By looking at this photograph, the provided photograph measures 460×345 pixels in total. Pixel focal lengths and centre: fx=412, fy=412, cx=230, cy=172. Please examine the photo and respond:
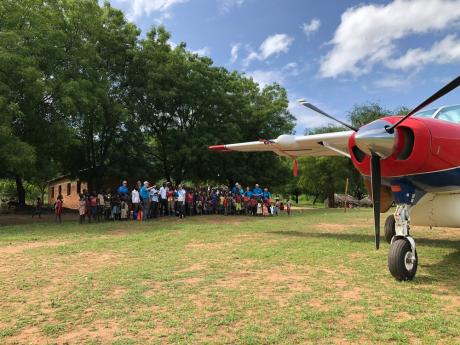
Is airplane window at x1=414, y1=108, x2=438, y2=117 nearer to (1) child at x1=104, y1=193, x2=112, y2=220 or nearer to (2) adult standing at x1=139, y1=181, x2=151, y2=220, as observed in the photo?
(2) adult standing at x1=139, y1=181, x2=151, y2=220

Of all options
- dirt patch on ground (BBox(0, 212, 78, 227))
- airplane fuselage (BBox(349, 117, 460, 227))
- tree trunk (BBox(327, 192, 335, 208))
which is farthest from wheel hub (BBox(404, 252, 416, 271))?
tree trunk (BBox(327, 192, 335, 208))

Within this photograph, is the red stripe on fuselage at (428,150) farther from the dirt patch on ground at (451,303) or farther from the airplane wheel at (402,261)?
the dirt patch on ground at (451,303)

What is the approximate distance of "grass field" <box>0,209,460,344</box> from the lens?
13.5ft

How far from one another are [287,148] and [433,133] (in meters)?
6.21

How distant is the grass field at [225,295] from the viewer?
4102 mm

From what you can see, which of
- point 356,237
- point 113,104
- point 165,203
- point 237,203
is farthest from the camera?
point 113,104

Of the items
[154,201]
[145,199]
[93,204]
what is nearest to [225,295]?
[145,199]

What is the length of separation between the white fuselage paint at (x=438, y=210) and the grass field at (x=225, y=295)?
77cm

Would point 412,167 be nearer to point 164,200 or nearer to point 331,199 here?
point 164,200

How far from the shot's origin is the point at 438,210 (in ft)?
25.5

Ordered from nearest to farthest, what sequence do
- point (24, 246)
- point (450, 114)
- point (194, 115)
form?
point (450, 114)
point (24, 246)
point (194, 115)

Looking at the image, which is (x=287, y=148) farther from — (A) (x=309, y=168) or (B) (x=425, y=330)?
(A) (x=309, y=168)

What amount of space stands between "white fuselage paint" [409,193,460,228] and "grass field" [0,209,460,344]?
0.77 meters

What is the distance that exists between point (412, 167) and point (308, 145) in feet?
16.8
